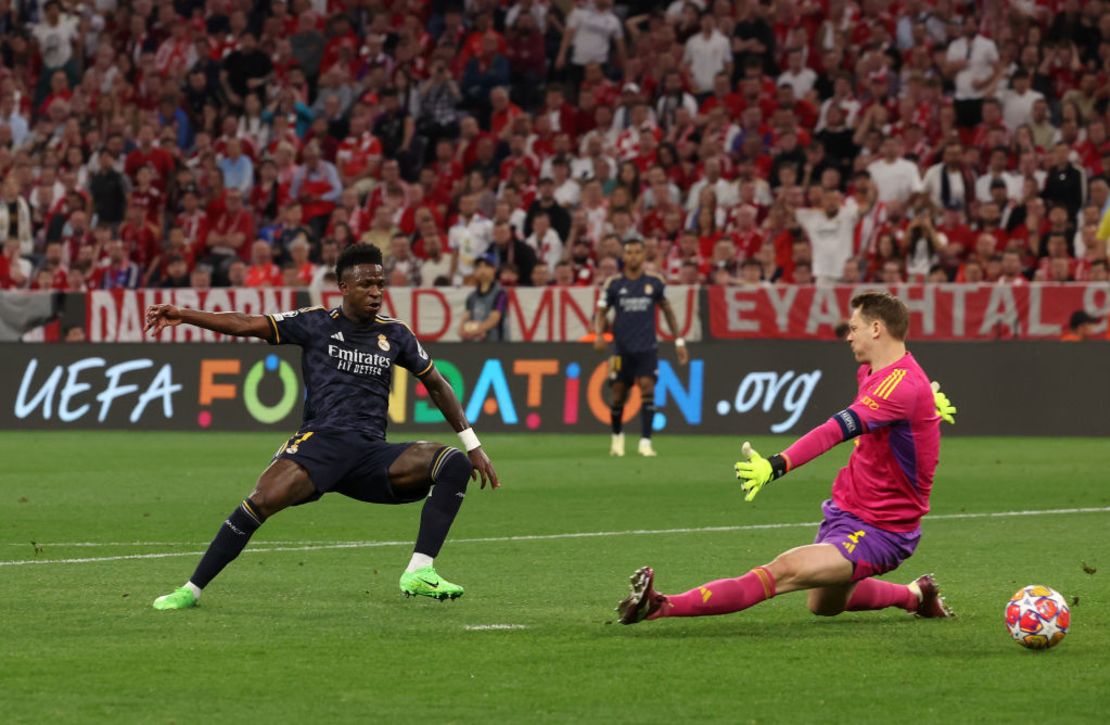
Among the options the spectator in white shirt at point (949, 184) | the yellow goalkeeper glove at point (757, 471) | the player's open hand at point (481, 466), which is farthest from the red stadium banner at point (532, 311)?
the yellow goalkeeper glove at point (757, 471)

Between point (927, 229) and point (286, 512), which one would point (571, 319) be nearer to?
point (927, 229)

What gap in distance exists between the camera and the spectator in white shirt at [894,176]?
24500 mm

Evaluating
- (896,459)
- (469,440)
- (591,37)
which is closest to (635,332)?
(591,37)

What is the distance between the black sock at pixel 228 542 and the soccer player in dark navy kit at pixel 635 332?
452 inches

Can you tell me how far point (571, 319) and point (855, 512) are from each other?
15725 millimetres

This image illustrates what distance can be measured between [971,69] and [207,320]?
731 inches

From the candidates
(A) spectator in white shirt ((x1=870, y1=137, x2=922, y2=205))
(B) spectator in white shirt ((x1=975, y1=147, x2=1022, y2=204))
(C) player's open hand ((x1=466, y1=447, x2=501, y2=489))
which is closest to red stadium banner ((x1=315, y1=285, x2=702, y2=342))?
(A) spectator in white shirt ((x1=870, y1=137, x2=922, y2=205))

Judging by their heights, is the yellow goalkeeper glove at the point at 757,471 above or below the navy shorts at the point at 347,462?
above

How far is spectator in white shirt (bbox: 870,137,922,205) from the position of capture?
2450cm

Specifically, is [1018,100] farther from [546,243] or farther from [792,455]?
[792,455]

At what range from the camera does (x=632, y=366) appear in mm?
Answer: 21062

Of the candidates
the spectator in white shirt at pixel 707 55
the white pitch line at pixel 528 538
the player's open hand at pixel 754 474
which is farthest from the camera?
the spectator in white shirt at pixel 707 55

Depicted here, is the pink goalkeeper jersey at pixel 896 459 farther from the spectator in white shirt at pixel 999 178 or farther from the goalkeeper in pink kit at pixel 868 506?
the spectator in white shirt at pixel 999 178

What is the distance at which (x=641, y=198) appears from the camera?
2597 centimetres
